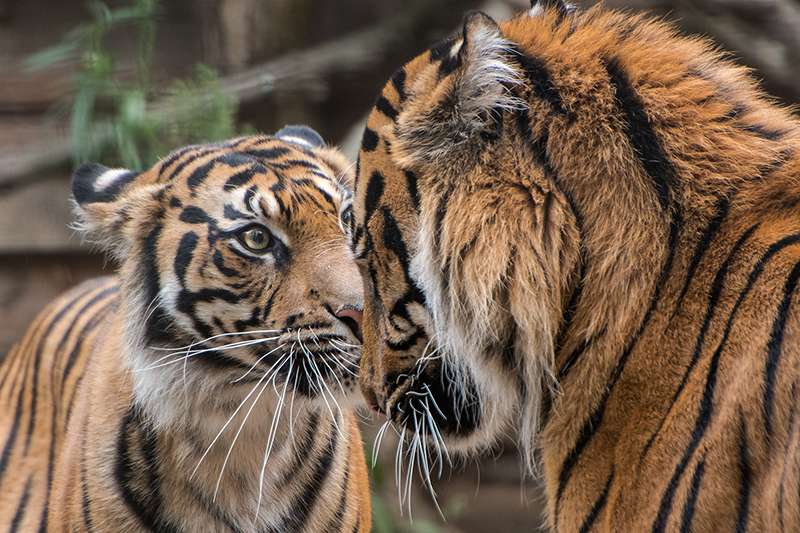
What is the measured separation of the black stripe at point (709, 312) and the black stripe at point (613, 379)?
3.6 inches

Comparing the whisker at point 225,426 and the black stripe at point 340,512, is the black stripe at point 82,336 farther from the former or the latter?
the black stripe at point 340,512

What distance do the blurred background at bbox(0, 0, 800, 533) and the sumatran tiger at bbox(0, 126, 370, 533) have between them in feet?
7.09

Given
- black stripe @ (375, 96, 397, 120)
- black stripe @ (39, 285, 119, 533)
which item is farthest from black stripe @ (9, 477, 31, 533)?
black stripe @ (375, 96, 397, 120)

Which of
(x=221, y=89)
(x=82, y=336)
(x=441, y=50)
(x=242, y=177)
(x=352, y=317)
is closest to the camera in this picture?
(x=441, y=50)

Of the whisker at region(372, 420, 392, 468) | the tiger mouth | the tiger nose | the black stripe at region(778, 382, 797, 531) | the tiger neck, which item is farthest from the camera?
the tiger neck

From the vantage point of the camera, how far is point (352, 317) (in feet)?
8.70

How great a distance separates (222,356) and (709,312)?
5.20 ft

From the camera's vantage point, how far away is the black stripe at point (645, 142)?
70.2 inches

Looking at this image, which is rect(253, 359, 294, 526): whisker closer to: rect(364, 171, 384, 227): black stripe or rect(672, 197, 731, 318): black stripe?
rect(364, 171, 384, 227): black stripe

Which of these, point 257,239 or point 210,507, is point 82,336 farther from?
point 257,239

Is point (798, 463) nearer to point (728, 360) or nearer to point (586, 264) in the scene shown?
point (728, 360)

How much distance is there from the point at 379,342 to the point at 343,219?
701 millimetres

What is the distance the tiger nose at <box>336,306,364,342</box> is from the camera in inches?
104

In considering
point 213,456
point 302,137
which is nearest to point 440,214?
point 213,456
